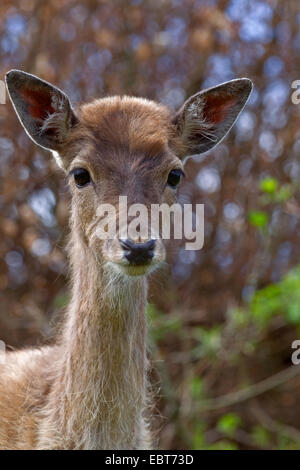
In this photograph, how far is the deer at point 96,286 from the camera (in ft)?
15.0

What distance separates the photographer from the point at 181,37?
28.9ft

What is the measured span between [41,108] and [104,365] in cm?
179

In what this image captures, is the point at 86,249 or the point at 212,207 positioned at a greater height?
the point at 212,207

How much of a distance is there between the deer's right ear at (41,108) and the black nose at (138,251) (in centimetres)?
123

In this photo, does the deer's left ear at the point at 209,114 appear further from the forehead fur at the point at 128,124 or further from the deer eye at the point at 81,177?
the deer eye at the point at 81,177

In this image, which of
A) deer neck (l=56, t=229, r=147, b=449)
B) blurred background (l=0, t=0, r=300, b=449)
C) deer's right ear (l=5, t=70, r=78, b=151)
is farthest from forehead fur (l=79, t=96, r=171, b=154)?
blurred background (l=0, t=0, r=300, b=449)

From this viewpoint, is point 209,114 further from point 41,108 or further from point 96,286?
point 96,286

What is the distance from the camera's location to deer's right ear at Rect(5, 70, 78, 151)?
4.88 metres

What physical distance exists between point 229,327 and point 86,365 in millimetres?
3503

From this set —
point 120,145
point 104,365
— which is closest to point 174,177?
point 120,145

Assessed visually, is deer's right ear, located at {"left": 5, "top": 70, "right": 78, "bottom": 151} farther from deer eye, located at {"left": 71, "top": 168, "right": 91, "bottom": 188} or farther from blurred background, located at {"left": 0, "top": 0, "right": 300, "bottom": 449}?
blurred background, located at {"left": 0, "top": 0, "right": 300, "bottom": 449}

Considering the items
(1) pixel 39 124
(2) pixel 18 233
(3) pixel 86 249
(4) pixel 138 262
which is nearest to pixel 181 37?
(2) pixel 18 233

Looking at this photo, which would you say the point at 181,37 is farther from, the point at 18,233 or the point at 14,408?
the point at 14,408

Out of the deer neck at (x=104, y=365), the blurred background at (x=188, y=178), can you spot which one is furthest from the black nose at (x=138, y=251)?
the blurred background at (x=188, y=178)
